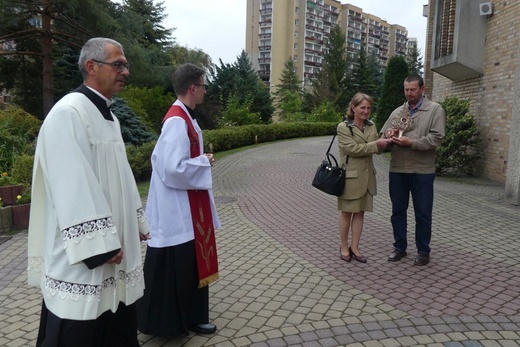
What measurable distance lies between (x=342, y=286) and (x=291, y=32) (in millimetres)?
86434

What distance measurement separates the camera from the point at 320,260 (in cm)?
549

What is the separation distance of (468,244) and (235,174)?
26.5 feet

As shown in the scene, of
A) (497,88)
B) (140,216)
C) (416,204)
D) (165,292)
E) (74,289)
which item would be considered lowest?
(165,292)

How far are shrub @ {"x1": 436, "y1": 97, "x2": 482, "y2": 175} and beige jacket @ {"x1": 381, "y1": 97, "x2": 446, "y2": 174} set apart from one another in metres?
8.07

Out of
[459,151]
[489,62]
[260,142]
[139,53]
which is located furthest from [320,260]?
[260,142]

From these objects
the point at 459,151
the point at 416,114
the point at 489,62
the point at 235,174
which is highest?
the point at 489,62

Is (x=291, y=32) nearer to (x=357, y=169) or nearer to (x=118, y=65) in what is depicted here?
(x=357, y=169)

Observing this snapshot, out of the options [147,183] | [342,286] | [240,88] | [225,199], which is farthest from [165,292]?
[240,88]

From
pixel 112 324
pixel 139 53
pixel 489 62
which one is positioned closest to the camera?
pixel 112 324

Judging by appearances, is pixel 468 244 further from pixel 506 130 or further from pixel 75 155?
pixel 506 130

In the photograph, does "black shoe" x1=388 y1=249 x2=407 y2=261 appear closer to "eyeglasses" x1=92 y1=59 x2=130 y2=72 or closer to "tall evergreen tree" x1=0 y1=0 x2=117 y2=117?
"eyeglasses" x1=92 y1=59 x2=130 y2=72

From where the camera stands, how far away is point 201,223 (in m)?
3.46

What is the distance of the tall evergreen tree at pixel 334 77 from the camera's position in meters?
56.0

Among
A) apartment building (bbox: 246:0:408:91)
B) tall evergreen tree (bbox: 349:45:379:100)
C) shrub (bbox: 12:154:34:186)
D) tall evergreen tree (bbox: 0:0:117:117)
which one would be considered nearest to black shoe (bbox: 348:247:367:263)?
shrub (bbox: 12:154:34:186)
